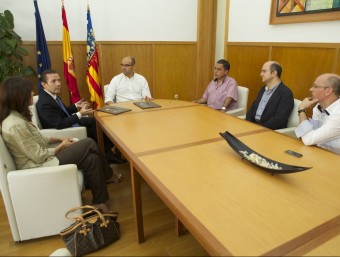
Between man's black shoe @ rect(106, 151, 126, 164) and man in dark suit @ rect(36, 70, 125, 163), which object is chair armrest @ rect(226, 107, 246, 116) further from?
man in dark suit @ rect(36, 70, 125, 163)

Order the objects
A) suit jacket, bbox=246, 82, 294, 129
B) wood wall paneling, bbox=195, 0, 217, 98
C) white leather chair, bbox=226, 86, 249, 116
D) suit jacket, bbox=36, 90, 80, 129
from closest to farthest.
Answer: suit jacket, bbox=36, 90, 80, 129 → suit jacket, bbox=246, 82, 294, 129 → white leather chair, bbox=226, 86, 249, 116 → wood wall paneling, bbox=195, 0, 217, 98

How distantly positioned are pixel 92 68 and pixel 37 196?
8.53 feet

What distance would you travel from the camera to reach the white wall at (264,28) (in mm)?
2969

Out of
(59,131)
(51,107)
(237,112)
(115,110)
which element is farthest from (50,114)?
(237,112)

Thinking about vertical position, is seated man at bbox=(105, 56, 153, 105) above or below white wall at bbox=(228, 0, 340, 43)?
below

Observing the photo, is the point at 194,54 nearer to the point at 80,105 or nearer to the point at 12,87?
the point at 80,105

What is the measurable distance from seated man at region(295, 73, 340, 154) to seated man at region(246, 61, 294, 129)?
560mm

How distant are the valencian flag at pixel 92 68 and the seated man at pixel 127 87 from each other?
0.49 meters

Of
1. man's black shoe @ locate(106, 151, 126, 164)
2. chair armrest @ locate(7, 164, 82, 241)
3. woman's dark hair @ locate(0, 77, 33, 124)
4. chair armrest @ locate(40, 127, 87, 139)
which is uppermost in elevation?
woman's dark hair @ locate(0, 77, 33, 124)

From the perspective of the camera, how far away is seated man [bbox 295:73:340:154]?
1685mm

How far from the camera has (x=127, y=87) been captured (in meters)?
3.57

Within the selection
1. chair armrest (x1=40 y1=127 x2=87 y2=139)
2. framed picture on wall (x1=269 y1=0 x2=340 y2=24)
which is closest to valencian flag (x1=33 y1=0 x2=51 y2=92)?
chair armrest (x1=40 y1=127 x2=87 y2=139)

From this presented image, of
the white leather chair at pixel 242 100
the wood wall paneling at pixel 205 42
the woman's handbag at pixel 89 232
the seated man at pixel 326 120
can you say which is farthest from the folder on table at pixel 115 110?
the wood wall paneling at pixel 205 42

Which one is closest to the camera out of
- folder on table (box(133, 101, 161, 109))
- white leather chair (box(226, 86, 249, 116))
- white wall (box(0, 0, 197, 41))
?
folder on table (box(133, 101, 161, 109))
